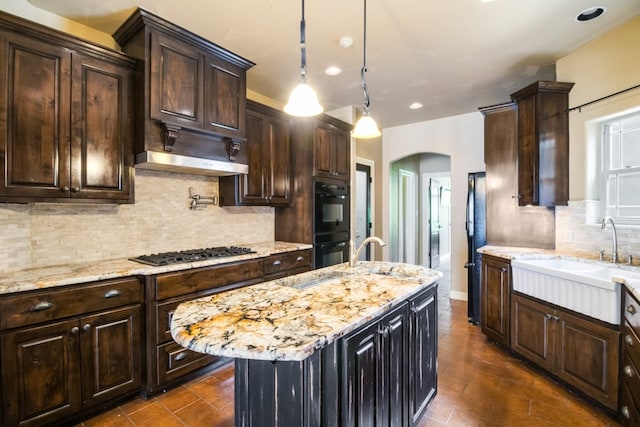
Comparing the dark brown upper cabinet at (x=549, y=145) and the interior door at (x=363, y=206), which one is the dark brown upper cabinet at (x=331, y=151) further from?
the dark brown upper cabinet at (x=549, y=145)

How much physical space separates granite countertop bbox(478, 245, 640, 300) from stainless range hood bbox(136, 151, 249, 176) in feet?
8.78

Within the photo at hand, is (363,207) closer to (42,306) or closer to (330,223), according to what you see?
(330,223)

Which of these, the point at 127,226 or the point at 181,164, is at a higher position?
the point at 181,164

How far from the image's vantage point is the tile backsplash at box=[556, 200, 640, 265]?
2432mm

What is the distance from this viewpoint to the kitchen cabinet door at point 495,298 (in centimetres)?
287

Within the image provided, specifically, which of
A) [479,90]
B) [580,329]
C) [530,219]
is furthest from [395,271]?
[479,90]

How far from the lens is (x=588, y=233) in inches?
109

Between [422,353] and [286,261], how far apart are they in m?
1.79

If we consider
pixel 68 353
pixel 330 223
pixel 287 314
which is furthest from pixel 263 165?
pixel 287 314

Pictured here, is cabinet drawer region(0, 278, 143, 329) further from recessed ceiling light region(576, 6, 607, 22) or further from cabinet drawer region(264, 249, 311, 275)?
recessed ceiling light region(576, 6, 607, 22)

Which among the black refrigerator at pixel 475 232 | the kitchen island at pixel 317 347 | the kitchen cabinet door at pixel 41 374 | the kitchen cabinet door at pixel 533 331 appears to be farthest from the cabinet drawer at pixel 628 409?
the kitchen cabinet door at pixel 41 374

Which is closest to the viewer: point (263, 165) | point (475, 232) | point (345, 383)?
point (345, 383)

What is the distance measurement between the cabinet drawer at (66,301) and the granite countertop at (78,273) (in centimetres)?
5

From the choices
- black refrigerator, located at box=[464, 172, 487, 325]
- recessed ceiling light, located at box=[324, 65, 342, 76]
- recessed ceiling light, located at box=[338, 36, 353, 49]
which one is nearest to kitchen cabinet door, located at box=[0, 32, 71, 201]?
recessed ceiling light, located at box=[338, 36, 353, 49]
